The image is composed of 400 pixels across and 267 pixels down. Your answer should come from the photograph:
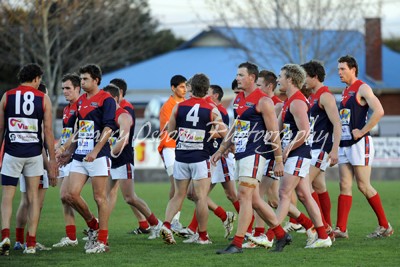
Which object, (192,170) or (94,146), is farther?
(192,170)

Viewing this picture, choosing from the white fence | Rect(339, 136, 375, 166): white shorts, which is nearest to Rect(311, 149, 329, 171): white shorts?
Rect(339, 136, 375, 166): white shorts

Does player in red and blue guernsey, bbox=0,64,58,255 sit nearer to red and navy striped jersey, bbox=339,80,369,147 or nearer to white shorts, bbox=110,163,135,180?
white shorts, bbox=110,163,135,180

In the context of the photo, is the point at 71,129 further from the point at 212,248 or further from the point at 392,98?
the point at 392,98

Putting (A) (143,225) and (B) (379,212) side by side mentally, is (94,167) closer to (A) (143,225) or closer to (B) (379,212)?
(A) (143,225)

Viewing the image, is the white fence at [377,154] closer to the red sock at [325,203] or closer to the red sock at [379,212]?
the red sock at [325,203]

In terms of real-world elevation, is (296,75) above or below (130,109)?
above

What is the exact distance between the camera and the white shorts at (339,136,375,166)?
1285 cm

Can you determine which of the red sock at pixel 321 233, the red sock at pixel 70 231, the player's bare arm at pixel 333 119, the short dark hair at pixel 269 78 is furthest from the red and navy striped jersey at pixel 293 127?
the red sock at pixel 70 231

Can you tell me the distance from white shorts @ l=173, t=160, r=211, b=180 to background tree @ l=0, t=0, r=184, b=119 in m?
22.1

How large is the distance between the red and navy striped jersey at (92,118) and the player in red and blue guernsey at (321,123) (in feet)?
8.87

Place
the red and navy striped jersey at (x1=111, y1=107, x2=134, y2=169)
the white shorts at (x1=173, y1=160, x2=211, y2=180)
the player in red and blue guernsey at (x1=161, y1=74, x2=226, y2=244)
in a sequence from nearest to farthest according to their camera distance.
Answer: the player in red and blue guernsey at (x1=161, y1=74, x2=226, y2=244), the white shorts at (x1=173, y1=160, x2=211, y2=180), the red and navy striped jersey at (x1=111, y1=107, x2=134, y2=169)

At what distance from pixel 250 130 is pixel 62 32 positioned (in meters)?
→ 26.2

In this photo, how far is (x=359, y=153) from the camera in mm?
12852

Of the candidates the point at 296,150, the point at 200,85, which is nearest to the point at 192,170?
the point at 200,85
